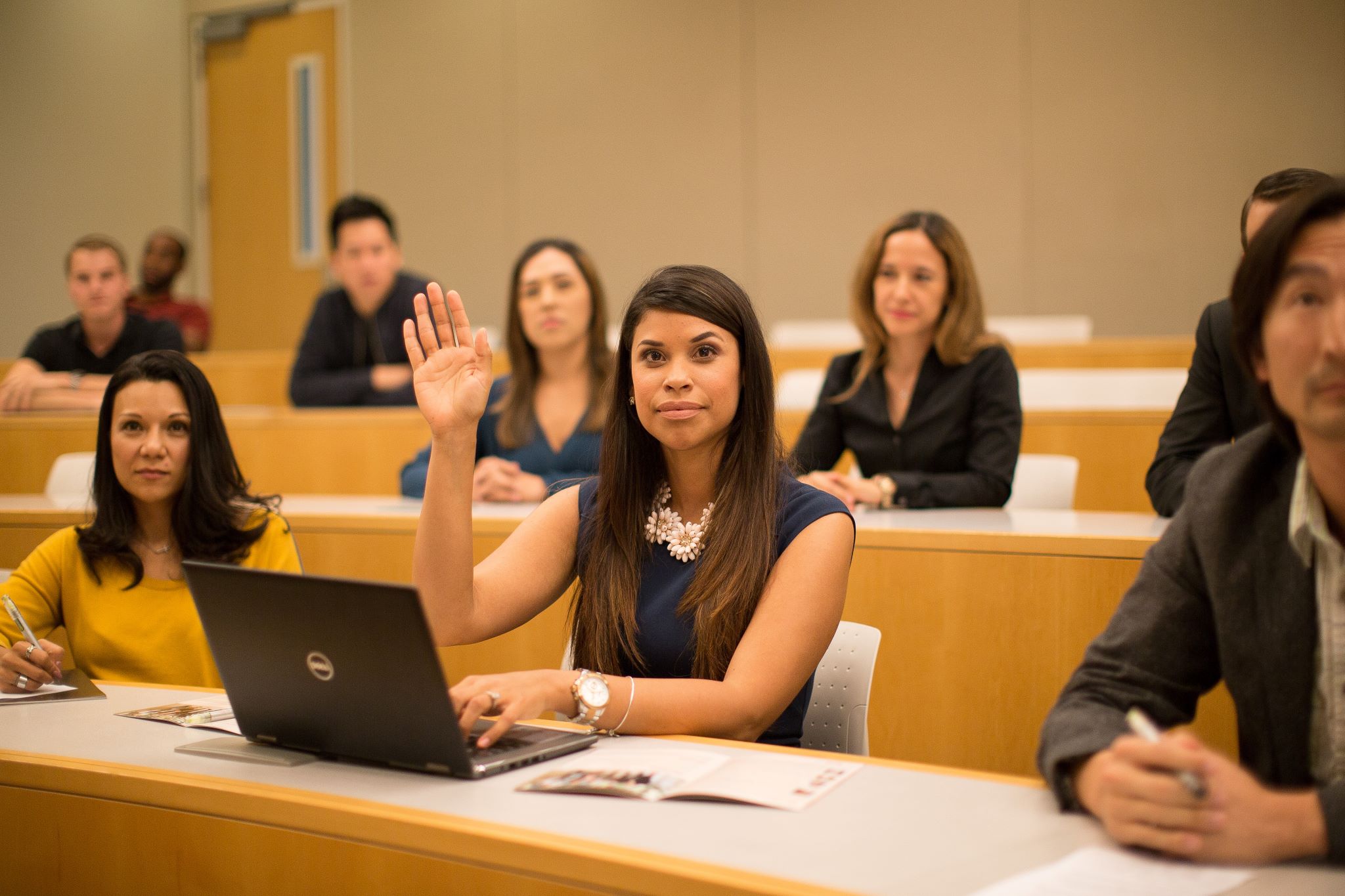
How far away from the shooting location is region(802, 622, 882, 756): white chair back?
1.67 meters

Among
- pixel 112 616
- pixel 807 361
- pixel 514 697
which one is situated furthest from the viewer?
pixel 807 361

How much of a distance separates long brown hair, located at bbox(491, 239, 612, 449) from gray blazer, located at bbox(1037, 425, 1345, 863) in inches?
80.6

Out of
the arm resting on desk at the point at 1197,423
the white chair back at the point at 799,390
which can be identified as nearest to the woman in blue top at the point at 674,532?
the arm resting on desk at the point at 1197,423

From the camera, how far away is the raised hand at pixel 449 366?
5.15 ft

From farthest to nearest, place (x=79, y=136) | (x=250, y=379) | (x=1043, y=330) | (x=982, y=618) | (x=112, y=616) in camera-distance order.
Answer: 1. (x=79, y=136)
2. (x=250, y=379)
3. (x=1043, y=330)
4. (x=982, y=618)
5. (x=112, y=616)

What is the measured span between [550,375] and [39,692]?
5.48 feet

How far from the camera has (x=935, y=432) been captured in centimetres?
286

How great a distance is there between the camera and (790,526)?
1620 millimetres

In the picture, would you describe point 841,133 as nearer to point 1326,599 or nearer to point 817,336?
point 817,336

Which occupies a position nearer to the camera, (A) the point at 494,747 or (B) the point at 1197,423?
(A) the point at 494,747

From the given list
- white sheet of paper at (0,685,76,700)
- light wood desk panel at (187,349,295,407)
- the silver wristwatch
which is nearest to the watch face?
the silver wristwatch

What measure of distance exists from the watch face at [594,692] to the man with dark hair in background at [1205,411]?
134 centimetres

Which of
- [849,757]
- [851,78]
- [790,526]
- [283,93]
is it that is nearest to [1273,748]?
[849,757]

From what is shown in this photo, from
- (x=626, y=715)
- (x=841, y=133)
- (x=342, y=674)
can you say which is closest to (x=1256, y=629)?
(x=626, y=715)
